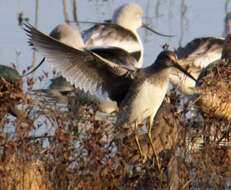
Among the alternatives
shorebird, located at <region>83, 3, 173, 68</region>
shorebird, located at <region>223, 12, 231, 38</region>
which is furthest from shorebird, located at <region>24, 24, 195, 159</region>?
shorebird, located at <region>223, 12, 231, 38</region>

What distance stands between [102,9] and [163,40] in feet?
5.31

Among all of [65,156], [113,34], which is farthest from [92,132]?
[113,34]

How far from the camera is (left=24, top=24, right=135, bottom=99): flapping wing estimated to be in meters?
4.99

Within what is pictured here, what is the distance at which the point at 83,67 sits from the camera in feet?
16.9

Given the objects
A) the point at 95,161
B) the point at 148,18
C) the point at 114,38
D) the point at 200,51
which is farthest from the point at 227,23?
Answer: the point at 95,161

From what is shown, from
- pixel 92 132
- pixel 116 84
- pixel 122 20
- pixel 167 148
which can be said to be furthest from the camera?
pixel 122 20

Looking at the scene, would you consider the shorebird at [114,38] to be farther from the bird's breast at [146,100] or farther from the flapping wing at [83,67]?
the bird's breast at [146,100]

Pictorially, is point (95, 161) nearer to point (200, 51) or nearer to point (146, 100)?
point (146, 100)

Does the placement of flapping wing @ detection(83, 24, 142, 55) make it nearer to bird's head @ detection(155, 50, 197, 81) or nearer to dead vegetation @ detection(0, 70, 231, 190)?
bird's head @ detection(155, 50, 197, 81)

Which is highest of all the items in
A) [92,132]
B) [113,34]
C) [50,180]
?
[113,34]

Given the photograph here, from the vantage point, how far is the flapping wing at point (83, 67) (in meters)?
4.99

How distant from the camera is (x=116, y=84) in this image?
17.5ft

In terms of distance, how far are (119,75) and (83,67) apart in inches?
11.6

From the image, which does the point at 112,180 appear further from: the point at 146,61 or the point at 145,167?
the point at 146,61
